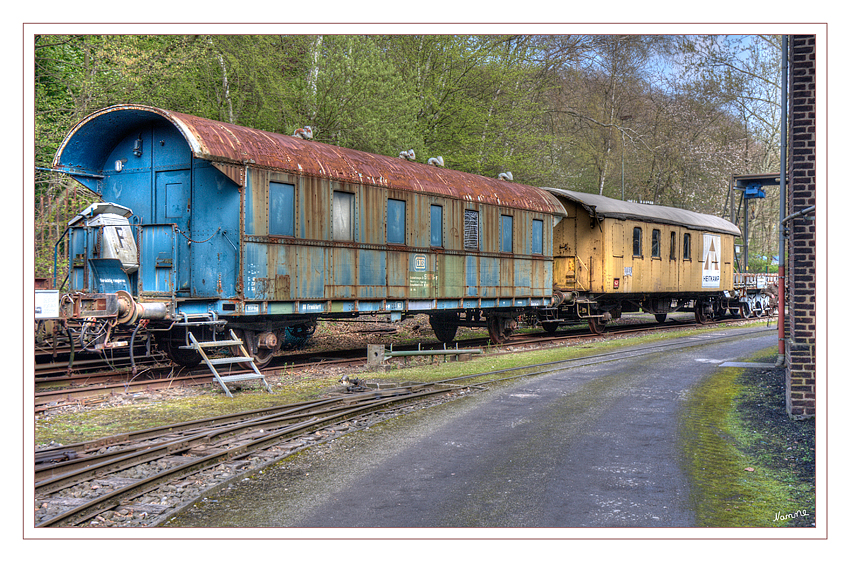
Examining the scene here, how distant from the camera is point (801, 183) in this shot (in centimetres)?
830

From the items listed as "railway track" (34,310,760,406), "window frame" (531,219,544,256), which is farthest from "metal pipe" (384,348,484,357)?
"window frame" (531,219,544,256)

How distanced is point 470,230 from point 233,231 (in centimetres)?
631

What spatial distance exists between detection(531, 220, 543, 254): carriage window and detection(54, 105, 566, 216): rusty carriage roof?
1277 mm

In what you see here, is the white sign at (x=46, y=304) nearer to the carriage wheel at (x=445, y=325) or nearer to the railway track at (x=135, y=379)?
the railway track at (x=135, y=379)

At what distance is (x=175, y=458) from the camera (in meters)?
6.81

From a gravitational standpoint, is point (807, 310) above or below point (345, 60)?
below

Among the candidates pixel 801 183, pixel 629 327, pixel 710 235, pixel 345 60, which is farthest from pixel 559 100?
pixel 801 183

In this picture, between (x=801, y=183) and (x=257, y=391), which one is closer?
(x=801, y=183)

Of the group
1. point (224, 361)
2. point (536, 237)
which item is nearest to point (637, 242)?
point (536, 237)

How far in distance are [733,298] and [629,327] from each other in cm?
683

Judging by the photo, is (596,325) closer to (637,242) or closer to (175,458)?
(637,242)

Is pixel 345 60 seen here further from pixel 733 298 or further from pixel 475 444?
pixel 733 298

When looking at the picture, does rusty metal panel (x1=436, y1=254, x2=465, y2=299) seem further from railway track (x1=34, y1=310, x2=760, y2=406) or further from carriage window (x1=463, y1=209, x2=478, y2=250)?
railway track (x1=34, y1=310, x2=760, y2=406)
